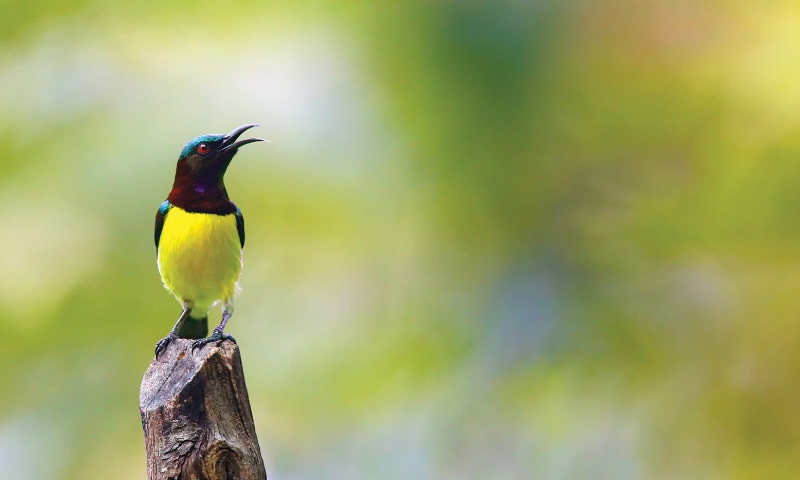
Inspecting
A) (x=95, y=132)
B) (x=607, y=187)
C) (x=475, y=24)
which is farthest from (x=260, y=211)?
(x=607, y=187)

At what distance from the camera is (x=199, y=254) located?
3699mm

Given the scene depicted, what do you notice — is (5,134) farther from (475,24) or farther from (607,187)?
(607,187)

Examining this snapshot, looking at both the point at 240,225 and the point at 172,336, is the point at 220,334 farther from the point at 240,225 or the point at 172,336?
the point at 240,225

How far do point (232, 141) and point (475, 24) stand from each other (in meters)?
4.93

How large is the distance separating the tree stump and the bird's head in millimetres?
1003

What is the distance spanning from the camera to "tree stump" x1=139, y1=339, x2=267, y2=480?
2766 millimetres

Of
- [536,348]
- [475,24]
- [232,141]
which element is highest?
[475,24]

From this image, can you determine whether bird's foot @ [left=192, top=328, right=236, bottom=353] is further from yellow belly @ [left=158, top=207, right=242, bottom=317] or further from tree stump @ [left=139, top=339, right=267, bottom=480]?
yellow belly @ [left=158, top=207, right=242, bottom=317]

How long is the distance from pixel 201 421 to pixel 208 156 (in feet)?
4.34

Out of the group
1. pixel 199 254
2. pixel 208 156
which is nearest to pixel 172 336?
pixel 199 254

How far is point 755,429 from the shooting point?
7.38m

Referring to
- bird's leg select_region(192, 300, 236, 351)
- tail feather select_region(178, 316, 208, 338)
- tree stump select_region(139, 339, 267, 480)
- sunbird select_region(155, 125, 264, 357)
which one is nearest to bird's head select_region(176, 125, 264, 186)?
sunbird select_region(155, 125, 264, 357)

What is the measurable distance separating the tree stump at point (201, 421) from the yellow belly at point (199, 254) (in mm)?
811

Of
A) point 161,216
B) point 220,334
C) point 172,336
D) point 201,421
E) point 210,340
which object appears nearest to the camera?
point 201,421
